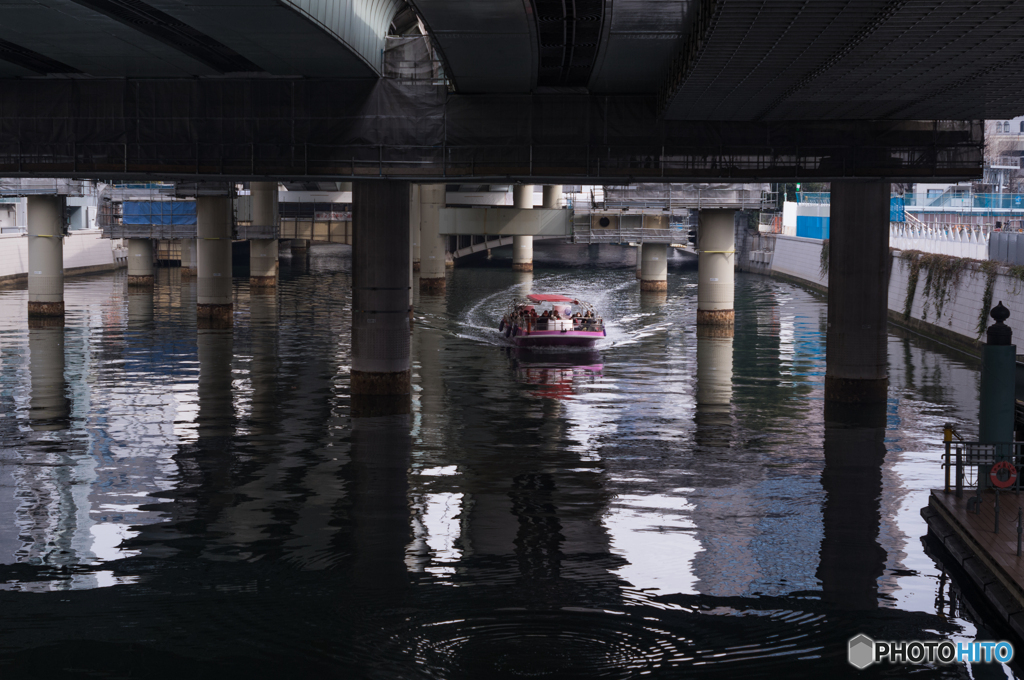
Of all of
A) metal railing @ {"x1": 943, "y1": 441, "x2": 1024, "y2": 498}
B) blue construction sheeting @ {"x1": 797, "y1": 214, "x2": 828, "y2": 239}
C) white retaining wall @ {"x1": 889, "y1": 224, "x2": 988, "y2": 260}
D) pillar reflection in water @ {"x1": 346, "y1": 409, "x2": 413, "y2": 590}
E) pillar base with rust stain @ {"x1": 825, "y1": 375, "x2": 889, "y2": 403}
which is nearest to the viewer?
pillar reflection in water @ {"x1": 346, "y1": 409, "x2": 413, "y2": 590}

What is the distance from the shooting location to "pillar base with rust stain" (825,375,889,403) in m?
41.8

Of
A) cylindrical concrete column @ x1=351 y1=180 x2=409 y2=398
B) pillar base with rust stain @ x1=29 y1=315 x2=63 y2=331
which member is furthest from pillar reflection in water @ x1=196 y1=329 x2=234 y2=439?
pillar base with rust stain @ x1=29 y1=315 x2=63 y2=331

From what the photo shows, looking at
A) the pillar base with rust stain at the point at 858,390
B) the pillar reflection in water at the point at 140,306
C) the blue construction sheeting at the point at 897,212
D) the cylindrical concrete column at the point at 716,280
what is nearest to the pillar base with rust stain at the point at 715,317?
the cylindrical concrete column at the point at 716,280

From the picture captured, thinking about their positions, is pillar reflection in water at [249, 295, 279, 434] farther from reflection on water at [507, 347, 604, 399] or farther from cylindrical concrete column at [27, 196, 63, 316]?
cylindrical concrete column at [27, 196, 63, 316]

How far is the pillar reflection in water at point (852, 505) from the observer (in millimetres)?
21609

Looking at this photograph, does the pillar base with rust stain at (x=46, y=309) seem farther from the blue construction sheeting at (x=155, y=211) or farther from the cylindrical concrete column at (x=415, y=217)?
the cylindrical concrete column at (x=415, y=217)

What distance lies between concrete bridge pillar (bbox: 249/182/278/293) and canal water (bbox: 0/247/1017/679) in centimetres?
4080

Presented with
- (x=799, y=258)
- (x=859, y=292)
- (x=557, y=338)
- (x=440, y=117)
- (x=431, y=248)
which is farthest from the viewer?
(x=799, y=258)

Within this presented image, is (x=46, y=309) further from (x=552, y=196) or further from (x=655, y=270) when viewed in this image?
(x=552, y=196)

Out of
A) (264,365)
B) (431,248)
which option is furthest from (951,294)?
(431,248)

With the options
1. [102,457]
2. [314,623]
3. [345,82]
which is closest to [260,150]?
[345,82]

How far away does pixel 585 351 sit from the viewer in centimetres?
6009

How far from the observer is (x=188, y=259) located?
112812 millimetres

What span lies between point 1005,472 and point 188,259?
98.5 metres
